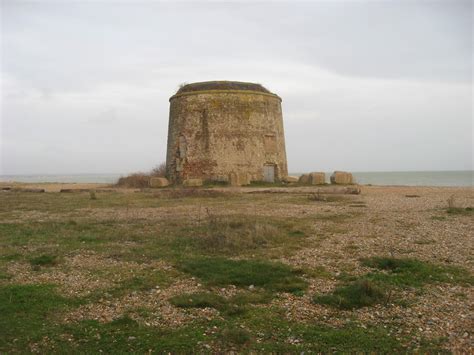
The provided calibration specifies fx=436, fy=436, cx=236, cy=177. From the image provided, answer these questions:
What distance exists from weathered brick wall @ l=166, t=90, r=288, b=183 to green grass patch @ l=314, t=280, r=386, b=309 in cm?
2002

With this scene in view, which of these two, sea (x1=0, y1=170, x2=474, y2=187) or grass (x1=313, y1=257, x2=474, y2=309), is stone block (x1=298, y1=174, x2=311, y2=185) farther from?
grass (x1=313, y1=257, x2=474, y2=309)

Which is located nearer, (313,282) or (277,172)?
(313,282)

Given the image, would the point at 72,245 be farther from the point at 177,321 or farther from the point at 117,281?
the point at 177,321

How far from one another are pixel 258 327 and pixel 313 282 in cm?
165

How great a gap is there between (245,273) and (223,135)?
1986cm

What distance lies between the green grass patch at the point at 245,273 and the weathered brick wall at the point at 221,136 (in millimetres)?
18498

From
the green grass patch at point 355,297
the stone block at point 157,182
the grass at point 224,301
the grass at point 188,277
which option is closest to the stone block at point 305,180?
the stone block at point 157,182

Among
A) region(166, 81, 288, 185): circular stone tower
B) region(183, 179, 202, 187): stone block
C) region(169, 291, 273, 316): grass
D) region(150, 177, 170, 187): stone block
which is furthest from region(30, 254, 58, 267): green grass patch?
region(166, 81, 288, 185): circular stone tower

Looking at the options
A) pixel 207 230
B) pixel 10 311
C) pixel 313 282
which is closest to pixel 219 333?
pixel 313 282

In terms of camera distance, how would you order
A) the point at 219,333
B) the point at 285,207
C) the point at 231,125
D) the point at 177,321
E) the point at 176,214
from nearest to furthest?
the point at 219,333 → the point at 177,321 → the point at 176,214 → the point at 285,207 → the point at 231,125

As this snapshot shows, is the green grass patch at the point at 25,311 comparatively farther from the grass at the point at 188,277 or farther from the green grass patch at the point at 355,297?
the green grass patch at the point at 355,297

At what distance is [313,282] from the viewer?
20.0 feet

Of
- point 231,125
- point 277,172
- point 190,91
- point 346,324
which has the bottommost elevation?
point 346,324

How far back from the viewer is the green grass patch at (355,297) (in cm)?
525
